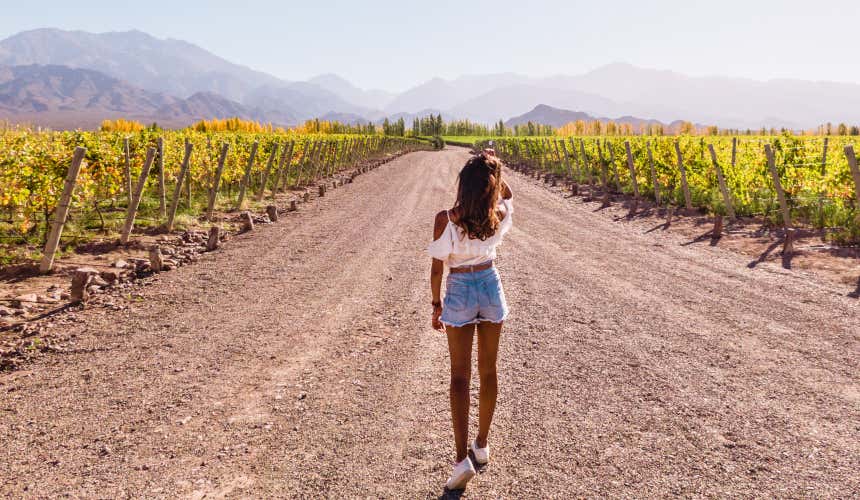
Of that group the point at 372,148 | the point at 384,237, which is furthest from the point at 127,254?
the point at 372,148

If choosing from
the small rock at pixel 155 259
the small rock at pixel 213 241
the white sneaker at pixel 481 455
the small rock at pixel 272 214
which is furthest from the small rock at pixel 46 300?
the small rock at pixel 272 214

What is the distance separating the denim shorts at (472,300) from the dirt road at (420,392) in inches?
45.5

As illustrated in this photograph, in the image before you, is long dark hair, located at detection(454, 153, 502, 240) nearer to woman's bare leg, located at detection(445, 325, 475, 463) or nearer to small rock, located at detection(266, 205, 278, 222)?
woman's bare leg, located at detection(445, 325, 475, 463)

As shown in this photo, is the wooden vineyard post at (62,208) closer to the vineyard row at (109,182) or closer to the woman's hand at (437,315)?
the vineyard row at (109,182)

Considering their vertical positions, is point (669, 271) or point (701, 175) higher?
point (701, 175)

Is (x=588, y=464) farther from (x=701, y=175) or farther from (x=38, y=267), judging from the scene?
(x=701, y=175)

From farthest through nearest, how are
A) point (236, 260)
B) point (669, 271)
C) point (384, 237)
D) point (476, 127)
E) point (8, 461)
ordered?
point (476, 127)
point (384, 237)
point (236, 260)
point (669, 271)
point (8, 461)

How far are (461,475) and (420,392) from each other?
158 centimetres

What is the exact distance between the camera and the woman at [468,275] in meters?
3.47

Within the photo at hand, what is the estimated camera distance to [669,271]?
31.9 feet

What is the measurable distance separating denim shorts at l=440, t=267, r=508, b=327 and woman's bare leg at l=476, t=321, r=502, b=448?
0.08m

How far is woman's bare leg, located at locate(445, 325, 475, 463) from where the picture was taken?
364 cm

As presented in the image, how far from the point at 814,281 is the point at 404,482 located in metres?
8.25

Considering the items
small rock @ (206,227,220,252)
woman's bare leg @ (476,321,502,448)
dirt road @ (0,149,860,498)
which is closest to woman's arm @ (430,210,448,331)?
woman's bare leg @ (476,321,502,448)
